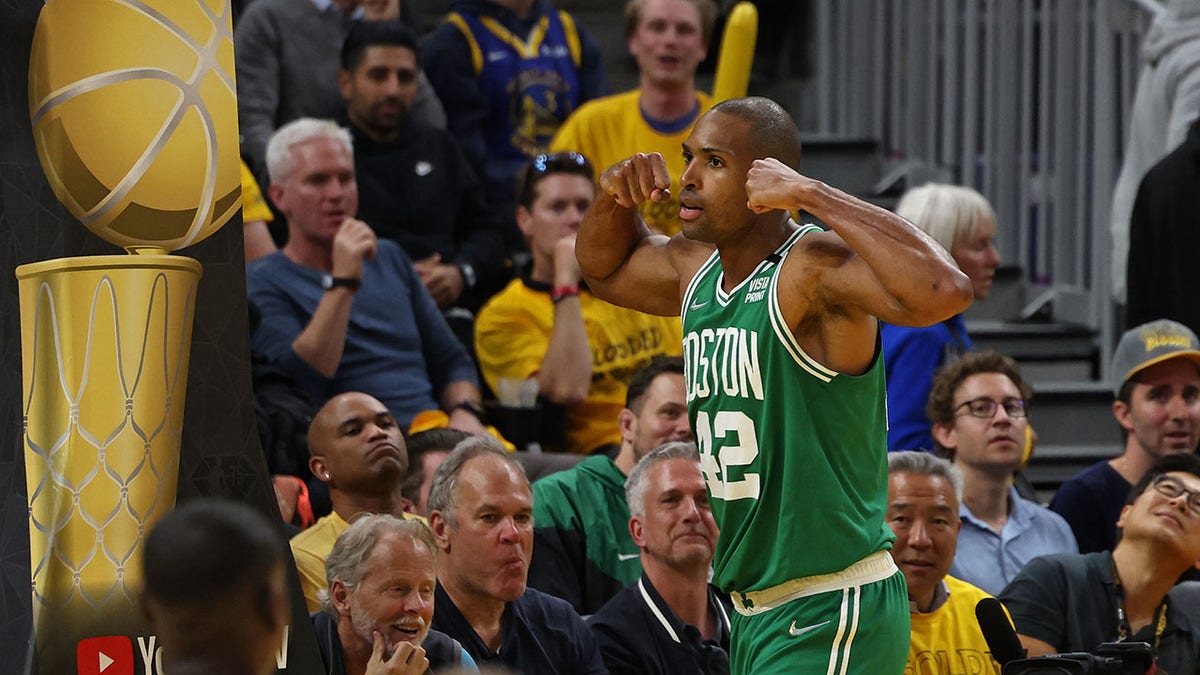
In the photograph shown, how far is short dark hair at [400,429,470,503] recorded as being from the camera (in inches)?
236

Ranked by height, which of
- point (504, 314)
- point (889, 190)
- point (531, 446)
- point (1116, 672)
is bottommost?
point (1116, 672)

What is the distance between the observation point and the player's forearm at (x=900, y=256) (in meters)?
3.72

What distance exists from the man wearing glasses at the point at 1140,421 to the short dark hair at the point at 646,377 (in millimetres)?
1573

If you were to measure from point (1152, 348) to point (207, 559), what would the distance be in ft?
17.9

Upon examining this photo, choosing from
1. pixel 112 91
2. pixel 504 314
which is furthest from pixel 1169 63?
pixel 112 91

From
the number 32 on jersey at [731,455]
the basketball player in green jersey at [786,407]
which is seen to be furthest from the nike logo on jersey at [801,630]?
the number 32 on jersey at [731,455]

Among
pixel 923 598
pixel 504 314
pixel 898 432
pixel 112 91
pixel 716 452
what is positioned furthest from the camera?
pixel 504 314

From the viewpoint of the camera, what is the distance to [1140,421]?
683 centimetres

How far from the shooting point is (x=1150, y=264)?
8039 mm

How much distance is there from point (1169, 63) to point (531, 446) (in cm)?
348

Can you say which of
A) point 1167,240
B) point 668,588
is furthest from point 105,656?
point 1167,240

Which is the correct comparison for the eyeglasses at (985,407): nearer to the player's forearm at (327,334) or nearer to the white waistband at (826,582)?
the player's forearm at (327,334)

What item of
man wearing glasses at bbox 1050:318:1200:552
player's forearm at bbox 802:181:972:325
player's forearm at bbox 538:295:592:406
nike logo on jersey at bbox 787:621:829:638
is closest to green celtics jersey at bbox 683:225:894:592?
nike logo on jersey at bbox 787:621:829:638

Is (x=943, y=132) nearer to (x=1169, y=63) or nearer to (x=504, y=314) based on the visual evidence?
(x=1169, y=63)
